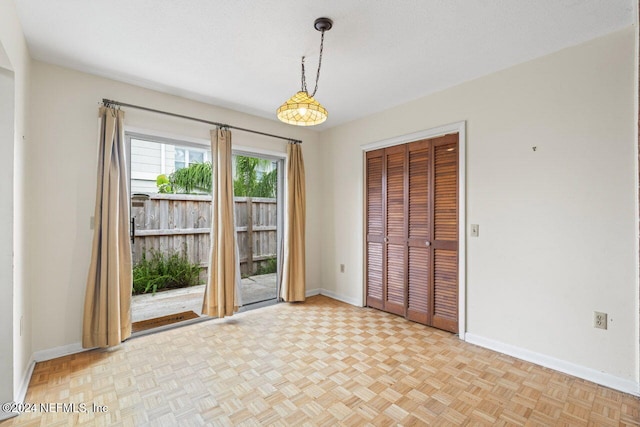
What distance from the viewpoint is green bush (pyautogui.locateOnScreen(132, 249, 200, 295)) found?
11.5ft

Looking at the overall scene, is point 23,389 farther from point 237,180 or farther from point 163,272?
point 237,180

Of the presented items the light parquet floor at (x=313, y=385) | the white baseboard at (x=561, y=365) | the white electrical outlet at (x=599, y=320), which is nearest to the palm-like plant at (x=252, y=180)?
the light parquet floor at (x=313, y=385)

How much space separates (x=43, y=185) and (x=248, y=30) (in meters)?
2.16

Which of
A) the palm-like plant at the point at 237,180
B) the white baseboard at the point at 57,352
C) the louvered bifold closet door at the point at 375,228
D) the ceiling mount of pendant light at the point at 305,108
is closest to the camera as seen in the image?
the ceiling mount of pendant light at the point at 305,108

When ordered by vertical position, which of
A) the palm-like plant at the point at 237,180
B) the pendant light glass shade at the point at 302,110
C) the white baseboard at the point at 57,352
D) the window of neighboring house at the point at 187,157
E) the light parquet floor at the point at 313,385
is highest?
the pendant light glass shade at the point at 302,110

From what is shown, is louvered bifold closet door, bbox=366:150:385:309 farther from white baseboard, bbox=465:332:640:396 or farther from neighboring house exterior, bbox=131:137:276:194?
neighboring house exterior, bbox=131:137:276:194

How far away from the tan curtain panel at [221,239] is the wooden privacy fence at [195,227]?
0.46 m

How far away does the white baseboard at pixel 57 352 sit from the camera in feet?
7.95

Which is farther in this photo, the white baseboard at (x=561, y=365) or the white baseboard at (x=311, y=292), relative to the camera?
the white baseboard at (x=311, y=292)

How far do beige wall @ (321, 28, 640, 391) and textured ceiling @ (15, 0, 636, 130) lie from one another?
25 cm

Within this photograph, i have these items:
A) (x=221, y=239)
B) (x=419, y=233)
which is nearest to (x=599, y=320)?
(x=419, y=233)

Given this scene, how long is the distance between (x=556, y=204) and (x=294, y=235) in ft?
9.52

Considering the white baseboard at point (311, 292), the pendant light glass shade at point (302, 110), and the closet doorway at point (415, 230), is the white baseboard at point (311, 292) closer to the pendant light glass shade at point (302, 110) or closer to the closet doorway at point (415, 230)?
the closet doorway at point (415, 230)

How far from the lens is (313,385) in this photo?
2.10 metres
